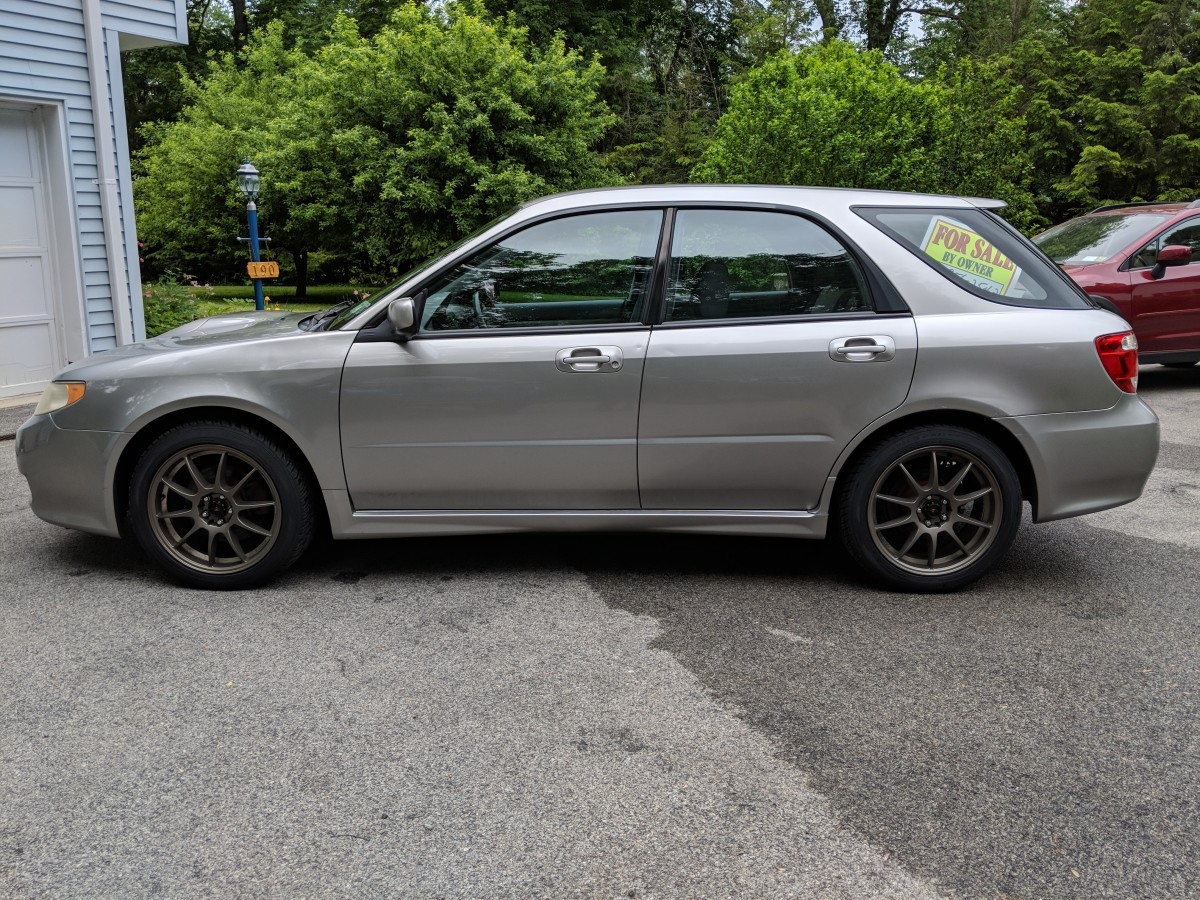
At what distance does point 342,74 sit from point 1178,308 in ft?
46.9

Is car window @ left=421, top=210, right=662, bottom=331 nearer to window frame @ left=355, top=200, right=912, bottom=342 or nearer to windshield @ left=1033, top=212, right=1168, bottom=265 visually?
window frame @ left=355, top=200, right=912, bottom=342

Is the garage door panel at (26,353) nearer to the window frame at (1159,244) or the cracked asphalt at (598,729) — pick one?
the cracked asphalt at (598,729)

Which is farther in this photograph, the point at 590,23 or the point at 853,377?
the point at 590,23

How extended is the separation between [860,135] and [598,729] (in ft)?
36.4

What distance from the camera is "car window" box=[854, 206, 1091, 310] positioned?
14.0ft

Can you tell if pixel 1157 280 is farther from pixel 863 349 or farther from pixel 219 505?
pixel 219 505

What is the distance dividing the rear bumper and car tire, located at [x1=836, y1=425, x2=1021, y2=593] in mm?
128

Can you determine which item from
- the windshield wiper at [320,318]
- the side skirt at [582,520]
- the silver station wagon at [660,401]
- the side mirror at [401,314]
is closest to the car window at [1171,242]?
the silver station wagon at [660,401]

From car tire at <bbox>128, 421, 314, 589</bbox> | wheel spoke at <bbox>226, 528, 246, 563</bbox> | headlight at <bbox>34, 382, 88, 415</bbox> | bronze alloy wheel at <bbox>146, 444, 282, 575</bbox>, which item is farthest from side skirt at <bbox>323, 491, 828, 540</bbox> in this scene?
headlight at <bbox>34, 382, 88, 415</bbox>

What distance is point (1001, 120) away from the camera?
13906mm

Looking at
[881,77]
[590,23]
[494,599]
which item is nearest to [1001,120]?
[881,77]

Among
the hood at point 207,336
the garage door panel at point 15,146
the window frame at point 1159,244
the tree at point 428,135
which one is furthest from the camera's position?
the tree at point 428,135

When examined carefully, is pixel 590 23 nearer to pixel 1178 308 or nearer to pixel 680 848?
pixel 1178 308

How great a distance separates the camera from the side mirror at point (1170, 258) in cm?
903
